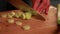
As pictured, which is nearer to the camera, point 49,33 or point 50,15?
point 49,33

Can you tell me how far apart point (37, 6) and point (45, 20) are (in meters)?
0.13

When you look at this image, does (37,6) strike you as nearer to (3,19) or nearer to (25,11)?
(25,11)

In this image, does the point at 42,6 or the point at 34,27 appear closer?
the point at 34,27

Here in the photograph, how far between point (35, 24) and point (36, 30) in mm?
50

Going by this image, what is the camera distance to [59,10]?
0.71 metres

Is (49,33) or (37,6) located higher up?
(37,6)

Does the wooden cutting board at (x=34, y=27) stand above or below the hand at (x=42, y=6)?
below

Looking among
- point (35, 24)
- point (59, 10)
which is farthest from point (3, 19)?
point (59, 10)

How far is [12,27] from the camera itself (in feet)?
2.10

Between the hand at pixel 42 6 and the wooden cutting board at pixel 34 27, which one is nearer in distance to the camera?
the wooden cutting board at pixel 34 27

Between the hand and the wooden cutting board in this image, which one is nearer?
the wooden cutting board

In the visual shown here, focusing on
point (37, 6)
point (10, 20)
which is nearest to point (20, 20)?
point (10, 20)

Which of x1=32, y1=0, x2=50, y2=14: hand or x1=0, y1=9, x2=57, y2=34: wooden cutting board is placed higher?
x1=32, y1=0, x2=50, y2=14: hand

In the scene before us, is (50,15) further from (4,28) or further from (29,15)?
(4,28)
